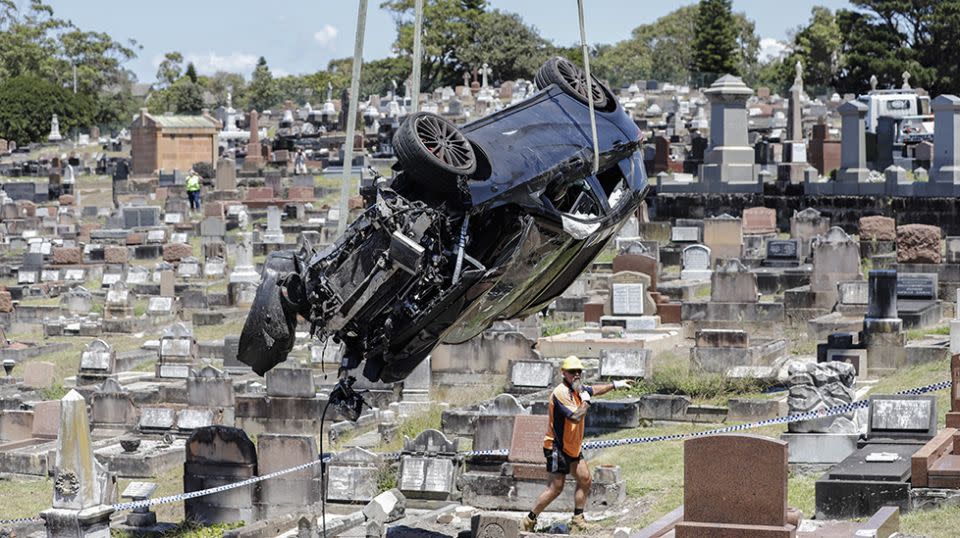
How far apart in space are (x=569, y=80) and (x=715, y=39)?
2782 inches

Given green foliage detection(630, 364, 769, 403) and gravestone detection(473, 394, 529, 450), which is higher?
green foliage detection(630, 364, 769, 403)

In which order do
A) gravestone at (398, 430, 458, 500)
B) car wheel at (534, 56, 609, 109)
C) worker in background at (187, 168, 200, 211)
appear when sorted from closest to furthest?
car wheel at (534, 56, 609, 109), gravestone at (398, 430, 458, 500), worker in background at (187, 168, 200, 211)

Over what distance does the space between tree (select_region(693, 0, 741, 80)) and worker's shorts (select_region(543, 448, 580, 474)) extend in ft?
233

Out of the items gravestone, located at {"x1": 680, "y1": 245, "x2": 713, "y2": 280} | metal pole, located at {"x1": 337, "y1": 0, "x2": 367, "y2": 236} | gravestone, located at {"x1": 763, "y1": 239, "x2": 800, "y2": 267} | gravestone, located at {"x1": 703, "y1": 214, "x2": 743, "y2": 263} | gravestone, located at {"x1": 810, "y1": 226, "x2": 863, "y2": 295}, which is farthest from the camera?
gravestone, located at {"x1": 703, "y1": 214, "x2": 743, "y2": 263}

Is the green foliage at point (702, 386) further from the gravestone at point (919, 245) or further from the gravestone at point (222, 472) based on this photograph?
the gravestone at point (919, 245)

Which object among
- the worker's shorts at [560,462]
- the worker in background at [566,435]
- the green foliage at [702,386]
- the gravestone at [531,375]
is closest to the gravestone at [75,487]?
the worker in background at [566,435]

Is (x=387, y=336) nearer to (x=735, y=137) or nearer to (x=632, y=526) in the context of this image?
(x=632, y=526)

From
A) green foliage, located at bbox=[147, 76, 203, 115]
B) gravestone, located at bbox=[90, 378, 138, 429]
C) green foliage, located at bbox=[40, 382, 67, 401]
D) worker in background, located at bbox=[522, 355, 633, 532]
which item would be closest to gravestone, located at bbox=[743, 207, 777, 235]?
green foliage, located at bbox=[40, 382, 67, 401]

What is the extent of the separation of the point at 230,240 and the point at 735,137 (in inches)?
470

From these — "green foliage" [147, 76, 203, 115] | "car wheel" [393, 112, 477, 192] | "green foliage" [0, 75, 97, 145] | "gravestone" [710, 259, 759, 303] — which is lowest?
"gravestone" [710, 259, 759, 303]

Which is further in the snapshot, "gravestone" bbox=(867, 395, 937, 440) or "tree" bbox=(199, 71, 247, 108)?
"tree" bbox=(199, 71, 247, 108)

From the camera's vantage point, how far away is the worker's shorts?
42.8 ft

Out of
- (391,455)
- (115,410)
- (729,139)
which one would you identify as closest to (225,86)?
(729,139)

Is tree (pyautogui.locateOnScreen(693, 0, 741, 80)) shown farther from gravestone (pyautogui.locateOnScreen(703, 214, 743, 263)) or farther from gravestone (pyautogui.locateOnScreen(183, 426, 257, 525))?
gravestone (pyautogui.locateOnScreen(183, 426, 257, 525))
